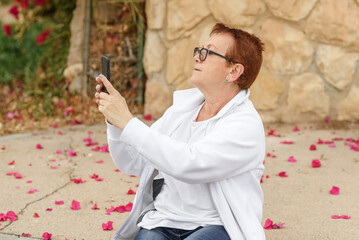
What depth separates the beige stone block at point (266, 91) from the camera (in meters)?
5.00

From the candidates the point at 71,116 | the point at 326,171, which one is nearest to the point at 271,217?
the point at 326,171

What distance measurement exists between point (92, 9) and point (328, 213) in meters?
3.87

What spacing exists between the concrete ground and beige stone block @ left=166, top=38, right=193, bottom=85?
3.02 feet

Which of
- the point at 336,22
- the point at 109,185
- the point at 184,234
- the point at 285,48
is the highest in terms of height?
the point at 336,22

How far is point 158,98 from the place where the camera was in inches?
209

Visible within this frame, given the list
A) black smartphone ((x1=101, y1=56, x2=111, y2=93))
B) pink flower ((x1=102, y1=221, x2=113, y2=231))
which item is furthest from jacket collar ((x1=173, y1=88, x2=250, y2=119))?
pink flower ((x1=102, y1=221, x2=113, y2=231))

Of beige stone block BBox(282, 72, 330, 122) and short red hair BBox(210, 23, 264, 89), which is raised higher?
short red hair BBox(210, 23, 264, 89)

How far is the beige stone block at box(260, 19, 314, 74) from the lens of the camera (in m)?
4.91

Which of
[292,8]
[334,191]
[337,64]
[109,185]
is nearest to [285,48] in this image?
[292,8]

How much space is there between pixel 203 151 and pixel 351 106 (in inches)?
138

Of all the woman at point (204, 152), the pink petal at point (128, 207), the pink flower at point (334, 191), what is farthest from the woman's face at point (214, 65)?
the pink flower at point (334, 191)

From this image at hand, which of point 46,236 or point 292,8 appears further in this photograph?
point 292,8

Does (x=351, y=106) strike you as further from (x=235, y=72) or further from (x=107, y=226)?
(x=235, y=72)

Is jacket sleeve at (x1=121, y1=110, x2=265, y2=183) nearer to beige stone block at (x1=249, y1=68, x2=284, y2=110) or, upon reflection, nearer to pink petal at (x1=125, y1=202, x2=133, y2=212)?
pink petal at (x1=125, y1=202, x2=133, y2=212)
